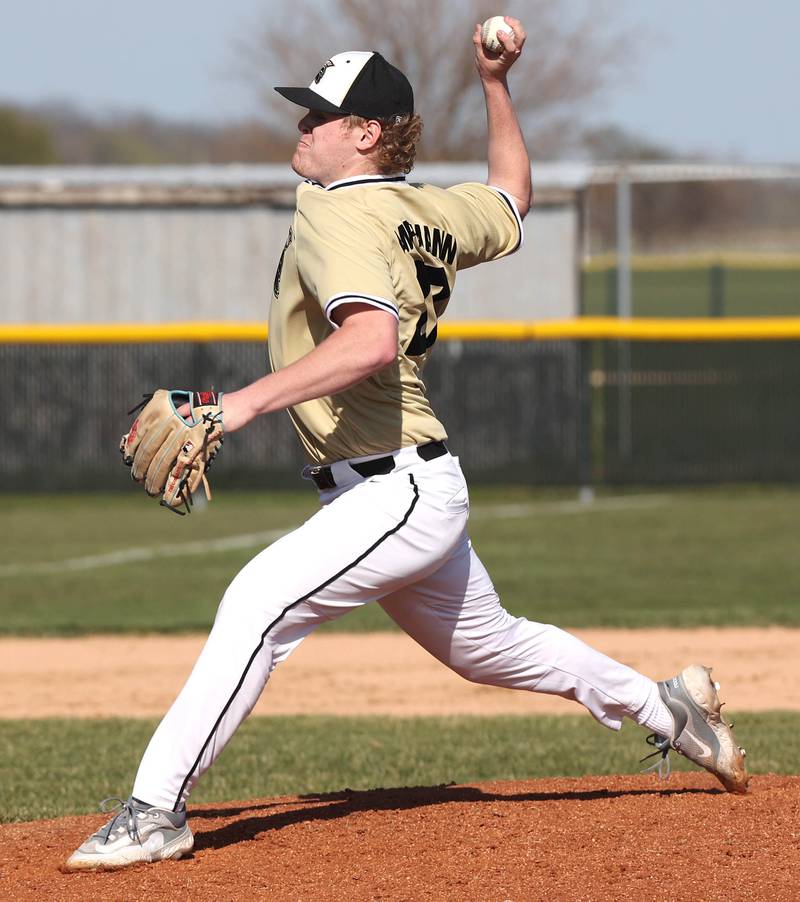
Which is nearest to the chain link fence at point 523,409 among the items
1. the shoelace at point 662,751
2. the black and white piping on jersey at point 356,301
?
the shoelace at point 662,751

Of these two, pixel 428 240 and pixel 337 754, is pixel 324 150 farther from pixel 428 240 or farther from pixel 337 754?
pixel 337 754

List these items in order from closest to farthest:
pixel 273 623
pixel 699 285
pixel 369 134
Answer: pixel 273 623 < pixel 369 134 < pixel 699 285

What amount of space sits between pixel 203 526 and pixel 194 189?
14.1ft

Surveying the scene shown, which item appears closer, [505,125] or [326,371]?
[326,371]

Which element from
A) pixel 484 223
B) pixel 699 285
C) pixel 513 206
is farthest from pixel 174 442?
pixel 699 285

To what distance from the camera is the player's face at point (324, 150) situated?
151 inches

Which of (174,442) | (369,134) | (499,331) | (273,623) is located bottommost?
(499,331)

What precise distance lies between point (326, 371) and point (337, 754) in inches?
112

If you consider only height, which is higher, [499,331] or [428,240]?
[428,240]

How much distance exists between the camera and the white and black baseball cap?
3795 mm

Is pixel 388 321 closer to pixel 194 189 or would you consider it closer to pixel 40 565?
pixel 40 565

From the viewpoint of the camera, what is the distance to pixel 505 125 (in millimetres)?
4512

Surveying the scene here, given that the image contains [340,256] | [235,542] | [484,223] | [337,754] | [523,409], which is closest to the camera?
[340,256]

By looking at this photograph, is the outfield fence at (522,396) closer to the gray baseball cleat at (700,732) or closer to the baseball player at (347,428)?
the gray baseball cleat at (700,732)
